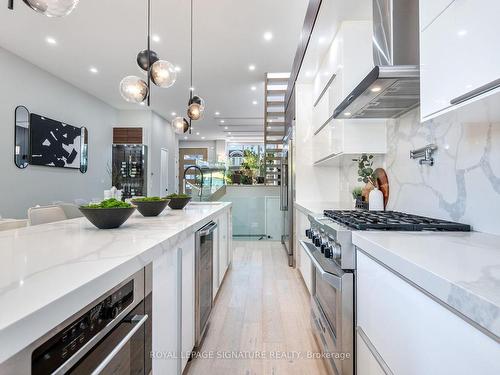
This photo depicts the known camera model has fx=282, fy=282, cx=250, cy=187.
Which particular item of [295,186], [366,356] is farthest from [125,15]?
[366,356]

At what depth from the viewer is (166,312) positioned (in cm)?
124

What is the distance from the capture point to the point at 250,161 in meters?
7.52

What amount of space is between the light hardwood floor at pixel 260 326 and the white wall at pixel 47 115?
3.95 m

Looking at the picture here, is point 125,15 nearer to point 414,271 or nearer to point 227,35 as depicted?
point 227,35

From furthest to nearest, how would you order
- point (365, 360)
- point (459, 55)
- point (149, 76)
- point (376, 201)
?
point (149, 76) → point (376, 201) → point (365, 360) → point (459, 55)

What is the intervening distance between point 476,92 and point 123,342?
4.23ft

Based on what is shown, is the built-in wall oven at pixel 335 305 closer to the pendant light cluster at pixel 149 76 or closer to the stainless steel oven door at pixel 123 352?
the stainless steel oven door at pixel 123 352

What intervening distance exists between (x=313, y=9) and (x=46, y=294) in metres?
2.69

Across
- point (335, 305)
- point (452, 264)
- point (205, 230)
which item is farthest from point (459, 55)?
point (205, 230)

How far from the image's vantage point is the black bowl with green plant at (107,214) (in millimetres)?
1332

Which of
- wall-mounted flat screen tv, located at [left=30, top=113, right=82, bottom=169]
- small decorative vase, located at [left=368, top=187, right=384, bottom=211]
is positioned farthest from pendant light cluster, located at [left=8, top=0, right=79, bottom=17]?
wall-mounted flat screen tv, located at [left=30, top=113, right=82, bottom=169]

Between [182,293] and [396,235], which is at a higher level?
[396,235]

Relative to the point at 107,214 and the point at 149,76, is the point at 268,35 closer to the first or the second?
the point at 149,76

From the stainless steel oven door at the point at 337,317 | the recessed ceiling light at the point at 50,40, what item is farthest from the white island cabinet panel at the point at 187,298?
the recessed ceiling light at the point at 50,40
